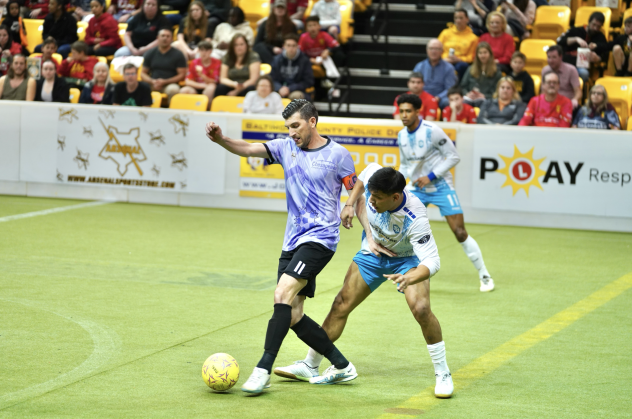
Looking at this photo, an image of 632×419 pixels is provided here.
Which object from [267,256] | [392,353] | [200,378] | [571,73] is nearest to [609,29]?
[571,73]

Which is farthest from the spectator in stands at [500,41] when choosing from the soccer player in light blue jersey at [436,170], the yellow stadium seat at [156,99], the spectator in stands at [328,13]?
the soccer player in light blue jersey at [436,170]

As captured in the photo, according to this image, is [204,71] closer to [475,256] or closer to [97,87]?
[97,87]

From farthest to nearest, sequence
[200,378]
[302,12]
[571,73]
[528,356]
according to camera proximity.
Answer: [302,12] → [571,73] → [528,356] → [200,378]

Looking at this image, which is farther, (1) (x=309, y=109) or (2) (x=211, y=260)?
→ (2) (x=211, y=260)

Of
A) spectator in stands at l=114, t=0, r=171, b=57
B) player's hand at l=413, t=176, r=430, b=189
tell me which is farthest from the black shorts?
spectator in stands at l=114, t=0, r=171, b=57

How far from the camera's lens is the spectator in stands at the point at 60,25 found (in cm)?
1955

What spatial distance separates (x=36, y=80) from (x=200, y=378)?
12102mm

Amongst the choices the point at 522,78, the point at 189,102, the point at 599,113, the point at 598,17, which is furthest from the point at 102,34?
the point at 599,113

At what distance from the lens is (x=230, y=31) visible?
17859 mm

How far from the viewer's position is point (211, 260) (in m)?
10.6

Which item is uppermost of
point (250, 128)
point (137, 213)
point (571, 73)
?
point (571, 73)

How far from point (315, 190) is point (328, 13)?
12592 mm

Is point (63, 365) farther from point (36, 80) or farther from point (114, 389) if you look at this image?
point (36, 80)

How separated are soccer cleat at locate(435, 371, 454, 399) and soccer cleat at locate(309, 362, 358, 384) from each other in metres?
0.63
